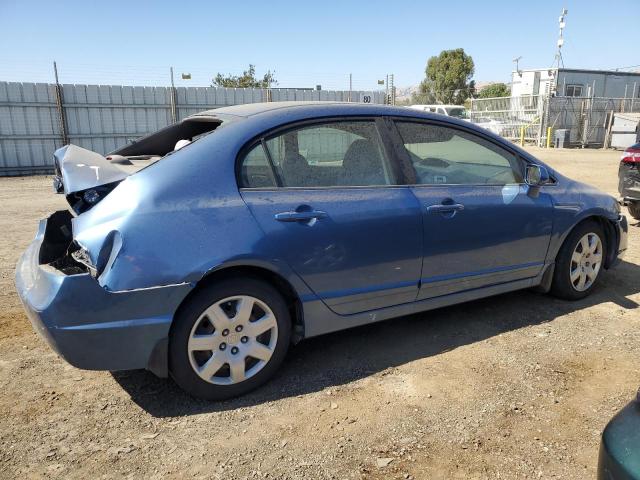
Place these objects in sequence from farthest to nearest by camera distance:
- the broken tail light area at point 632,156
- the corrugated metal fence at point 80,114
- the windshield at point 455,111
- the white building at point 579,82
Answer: the white building at point 579,82, the windshield at point 455,111, the corrugated metal fence at point 80,114, the broken tail light area at point 632,156

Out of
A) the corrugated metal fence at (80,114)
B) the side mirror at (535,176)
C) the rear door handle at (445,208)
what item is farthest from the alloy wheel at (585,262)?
the corrugated metal fence at (80,114)

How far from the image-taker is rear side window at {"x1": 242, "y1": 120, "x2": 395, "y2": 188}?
10.1 feet

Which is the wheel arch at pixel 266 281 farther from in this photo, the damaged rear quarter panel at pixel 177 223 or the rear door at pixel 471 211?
the rear door at pixel 471 211

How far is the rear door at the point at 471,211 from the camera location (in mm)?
3510

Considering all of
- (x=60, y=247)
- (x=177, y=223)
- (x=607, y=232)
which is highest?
(x=177, y=223)

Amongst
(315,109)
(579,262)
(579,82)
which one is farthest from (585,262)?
(579,82)

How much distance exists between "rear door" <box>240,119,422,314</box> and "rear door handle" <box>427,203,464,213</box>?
13 cm

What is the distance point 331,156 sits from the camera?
3.36m

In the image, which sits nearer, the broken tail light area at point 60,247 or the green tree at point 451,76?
the broken tail light area at point 60,247

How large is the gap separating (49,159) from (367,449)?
14.6 metres

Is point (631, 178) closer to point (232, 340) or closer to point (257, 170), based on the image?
point (257, 170)

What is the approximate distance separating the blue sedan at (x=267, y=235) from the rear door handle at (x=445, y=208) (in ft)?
0.05

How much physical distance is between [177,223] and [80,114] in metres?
13.7

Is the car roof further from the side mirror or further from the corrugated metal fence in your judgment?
the corrugated metal fence
